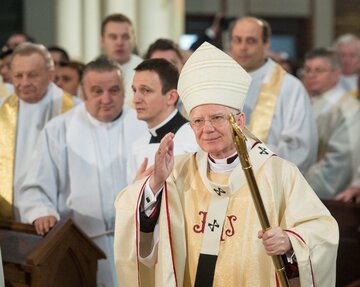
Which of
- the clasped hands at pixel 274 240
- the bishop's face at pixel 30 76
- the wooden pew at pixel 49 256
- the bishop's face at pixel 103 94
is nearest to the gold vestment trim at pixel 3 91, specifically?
the bishop's face at pixel 30 76

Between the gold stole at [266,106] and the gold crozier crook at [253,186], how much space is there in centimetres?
370

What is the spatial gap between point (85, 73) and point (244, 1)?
1109 cm

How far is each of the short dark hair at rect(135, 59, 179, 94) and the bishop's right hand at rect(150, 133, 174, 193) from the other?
4.39 ft

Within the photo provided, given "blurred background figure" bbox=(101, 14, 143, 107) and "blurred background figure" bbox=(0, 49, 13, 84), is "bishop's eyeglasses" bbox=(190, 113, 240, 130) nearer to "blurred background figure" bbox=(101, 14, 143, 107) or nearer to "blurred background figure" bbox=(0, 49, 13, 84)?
"blurred background figure" bbox=(101, 14, 143, 107)

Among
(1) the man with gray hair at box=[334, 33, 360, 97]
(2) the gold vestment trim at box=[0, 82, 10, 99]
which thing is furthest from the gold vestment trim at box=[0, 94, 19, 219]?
(1) the man with gray hair at box=[334, 33, 360, 97]

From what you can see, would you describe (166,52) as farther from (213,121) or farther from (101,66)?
(213,121)

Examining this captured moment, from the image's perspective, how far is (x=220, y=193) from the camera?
452cm

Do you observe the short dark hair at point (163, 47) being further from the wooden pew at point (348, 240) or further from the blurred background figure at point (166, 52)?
the wooden pew at point (348, 240)

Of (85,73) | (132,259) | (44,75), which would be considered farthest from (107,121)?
(132,259)

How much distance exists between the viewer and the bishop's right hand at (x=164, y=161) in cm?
436

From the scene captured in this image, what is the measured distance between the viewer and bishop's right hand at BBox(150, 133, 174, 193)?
4.36m

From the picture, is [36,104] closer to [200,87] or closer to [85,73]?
[85,73]

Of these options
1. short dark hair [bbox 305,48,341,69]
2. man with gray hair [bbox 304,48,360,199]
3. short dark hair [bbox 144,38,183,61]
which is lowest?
man with gray hair [bbox 304,48,360,199]

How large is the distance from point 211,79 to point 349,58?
23.9 ft
